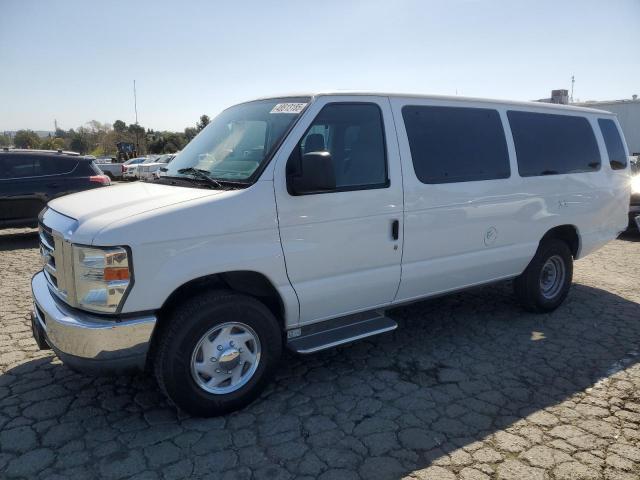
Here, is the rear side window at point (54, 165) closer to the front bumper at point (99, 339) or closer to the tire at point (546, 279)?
the front bumper at point (99, 339)

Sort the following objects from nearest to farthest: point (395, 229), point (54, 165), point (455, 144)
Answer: point (395, 229), point (455, 144), point (54, 165)

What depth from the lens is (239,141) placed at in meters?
3.83

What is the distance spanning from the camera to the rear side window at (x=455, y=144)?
4027 mm

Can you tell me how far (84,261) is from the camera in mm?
2852

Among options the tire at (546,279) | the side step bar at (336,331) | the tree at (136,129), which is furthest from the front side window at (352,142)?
the tree at (136,129)

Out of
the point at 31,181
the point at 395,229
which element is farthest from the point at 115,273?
the point at 31,181

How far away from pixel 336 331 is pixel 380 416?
714 mm

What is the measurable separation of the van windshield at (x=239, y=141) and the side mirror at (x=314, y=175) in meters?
0.28

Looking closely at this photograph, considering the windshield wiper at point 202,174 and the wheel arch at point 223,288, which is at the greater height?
the windshield wiper at point 202,174

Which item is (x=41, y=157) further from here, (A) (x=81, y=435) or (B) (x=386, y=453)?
(B) (x=386, y=453)

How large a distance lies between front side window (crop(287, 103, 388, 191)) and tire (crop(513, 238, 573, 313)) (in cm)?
234

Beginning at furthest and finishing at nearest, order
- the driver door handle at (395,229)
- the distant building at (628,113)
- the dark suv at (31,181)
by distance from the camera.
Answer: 1. the distant building at (628,113)
2. the dark suv at (31,181)
3. the driver door handle at (395,229)

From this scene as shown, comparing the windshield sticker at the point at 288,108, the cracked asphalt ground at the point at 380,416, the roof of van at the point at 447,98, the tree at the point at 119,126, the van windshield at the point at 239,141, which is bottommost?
the cracked asphalt ground at the point at 380,416

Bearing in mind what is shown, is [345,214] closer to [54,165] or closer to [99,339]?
[99,339]
